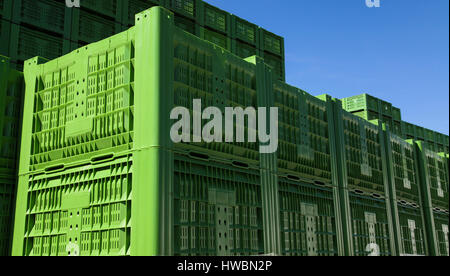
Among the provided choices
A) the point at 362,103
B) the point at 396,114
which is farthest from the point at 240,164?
the point at 396,114

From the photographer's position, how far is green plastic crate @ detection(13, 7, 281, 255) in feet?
34.5

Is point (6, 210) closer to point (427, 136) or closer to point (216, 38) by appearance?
point (216, 38)

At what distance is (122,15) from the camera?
693 inches

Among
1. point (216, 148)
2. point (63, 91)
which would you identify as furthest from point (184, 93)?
point (63, 91)

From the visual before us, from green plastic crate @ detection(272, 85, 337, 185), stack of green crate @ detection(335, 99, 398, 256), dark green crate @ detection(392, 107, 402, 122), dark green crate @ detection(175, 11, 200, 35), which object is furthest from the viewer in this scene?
dark green crate @ detection(392, 107, 402, 122)

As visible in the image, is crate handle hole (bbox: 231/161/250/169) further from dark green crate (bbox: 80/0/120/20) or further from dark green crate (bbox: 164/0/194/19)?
dark green crate (bbox: 164/0/194/19)

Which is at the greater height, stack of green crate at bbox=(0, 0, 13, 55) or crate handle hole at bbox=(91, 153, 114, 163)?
stack of green crate at bbox=(0, 0, 13, 55)

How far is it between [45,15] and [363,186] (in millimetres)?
13891

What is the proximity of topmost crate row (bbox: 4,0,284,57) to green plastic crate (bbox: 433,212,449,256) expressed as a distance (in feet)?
41.1

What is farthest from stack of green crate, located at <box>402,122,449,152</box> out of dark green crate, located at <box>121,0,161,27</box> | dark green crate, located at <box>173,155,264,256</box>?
dark green crate, located at <box>173,155,264,256</box>

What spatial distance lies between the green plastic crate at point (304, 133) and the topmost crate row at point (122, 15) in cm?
596

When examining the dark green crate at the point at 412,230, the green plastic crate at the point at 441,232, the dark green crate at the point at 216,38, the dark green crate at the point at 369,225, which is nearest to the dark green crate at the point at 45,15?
the dark green crate at the point at 216,38

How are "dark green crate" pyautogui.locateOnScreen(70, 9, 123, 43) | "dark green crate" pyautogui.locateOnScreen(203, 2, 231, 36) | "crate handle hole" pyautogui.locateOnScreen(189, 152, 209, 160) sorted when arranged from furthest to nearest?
"dark green crate" pyautogui.locateOnScreen(203, 2, 231, 36)
"dark green crate" pyautogui.locateOnScreen(70, 9, 123, 43)
"crate handle hole" pyautogui.locateOnScreen(189, 152, 209, 160)

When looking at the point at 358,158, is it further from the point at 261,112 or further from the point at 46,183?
the point at 46,183
